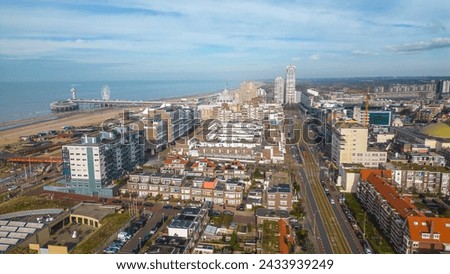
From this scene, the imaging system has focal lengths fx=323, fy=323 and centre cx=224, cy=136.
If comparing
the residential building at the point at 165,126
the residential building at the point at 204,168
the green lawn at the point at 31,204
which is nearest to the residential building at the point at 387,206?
the residential building at the point at 204,168

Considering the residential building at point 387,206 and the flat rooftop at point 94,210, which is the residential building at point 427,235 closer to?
the residential building at point 387,206

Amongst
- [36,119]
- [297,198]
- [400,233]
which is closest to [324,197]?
[297,198]

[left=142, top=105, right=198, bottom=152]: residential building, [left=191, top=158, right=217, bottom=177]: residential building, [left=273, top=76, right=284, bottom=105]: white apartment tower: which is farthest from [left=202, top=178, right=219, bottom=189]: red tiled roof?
[left=273, top=76, right=284, bottom=105]: white apartment tower

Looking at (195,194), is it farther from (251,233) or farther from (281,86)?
(281,86)

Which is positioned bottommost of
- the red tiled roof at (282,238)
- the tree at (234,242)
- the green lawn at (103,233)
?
the tree at (234,242)

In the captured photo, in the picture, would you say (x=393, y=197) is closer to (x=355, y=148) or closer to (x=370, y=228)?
(x=370, y=228)
